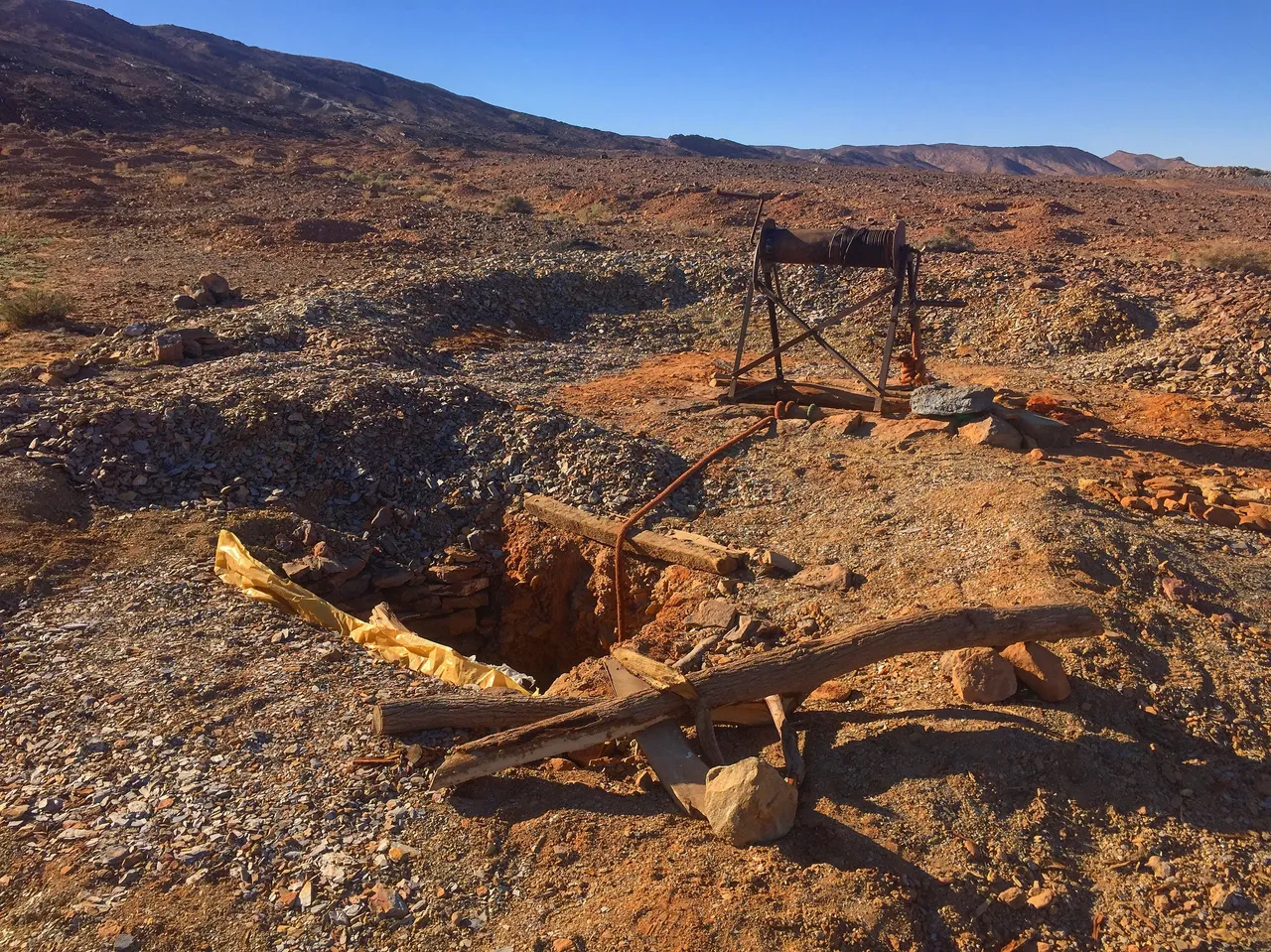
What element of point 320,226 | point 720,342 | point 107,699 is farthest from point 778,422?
point 320,226

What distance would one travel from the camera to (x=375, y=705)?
400cm

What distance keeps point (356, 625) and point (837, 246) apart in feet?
18.6

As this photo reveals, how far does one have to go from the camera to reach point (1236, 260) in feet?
43.5

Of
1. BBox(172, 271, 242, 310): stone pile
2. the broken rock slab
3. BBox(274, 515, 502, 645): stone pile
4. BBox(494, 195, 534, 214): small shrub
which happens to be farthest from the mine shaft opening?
BBox(494, 195, 534, 214): small shrub

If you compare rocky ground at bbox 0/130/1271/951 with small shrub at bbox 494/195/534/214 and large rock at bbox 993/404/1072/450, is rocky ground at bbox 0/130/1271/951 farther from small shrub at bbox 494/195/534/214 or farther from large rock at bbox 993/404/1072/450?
small shrub at bbox 494/195/534/214

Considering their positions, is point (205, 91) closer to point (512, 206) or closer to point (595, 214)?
point (512, 206)

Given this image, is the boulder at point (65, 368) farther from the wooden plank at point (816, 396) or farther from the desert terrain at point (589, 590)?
the wooden plank at point (816, 396)

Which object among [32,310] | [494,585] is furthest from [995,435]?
[32,310]

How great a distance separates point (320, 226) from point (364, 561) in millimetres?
12346

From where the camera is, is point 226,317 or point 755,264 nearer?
point 755,264

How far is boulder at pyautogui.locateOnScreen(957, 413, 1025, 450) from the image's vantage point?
7.41m

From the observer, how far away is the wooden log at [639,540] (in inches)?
233

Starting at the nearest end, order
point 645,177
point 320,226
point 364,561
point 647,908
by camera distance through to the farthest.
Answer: point 647,908, point 364,561, point 320,226, point 645,177

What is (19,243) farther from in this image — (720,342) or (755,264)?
(755,264)
